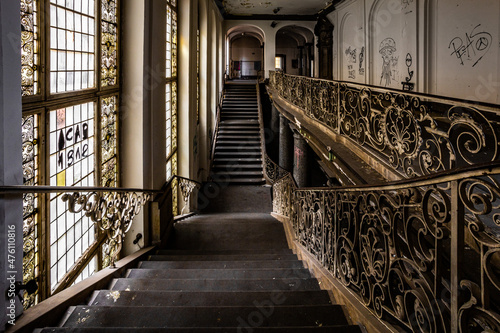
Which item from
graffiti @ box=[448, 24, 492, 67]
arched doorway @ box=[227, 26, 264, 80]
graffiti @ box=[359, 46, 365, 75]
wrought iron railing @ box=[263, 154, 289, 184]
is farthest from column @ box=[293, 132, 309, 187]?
arched doorway @ box=[227, 26, 264, 80]

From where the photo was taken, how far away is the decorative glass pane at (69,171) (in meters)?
3.65

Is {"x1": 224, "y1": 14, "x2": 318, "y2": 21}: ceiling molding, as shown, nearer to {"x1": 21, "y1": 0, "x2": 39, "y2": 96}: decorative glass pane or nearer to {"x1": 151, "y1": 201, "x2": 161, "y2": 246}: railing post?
{"x1": 151, "y1": 201, "x2": 161, "y2": 246}: railing post

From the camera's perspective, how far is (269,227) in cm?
839

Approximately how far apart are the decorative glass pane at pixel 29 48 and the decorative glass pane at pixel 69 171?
41 cm

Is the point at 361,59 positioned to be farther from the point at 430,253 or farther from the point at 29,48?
the point at 430,253

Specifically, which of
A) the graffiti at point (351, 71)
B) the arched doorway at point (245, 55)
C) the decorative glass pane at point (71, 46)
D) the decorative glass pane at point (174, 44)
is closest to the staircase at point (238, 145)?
the graffiti at point (351, 71)

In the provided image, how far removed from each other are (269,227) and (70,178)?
16.6ft

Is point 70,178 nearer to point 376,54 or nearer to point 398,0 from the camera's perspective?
point 398,0

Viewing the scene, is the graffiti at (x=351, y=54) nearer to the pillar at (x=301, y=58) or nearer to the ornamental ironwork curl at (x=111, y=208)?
the ornamental ironwork curl at (x=111, y=208)

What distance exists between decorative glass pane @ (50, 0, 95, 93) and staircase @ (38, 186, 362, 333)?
2108 mm

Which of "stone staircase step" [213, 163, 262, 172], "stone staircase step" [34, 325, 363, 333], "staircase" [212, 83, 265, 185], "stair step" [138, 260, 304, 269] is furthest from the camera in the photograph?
"stone staircase step" [213, 163, 262, 172]

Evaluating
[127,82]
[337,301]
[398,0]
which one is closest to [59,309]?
[337,301]

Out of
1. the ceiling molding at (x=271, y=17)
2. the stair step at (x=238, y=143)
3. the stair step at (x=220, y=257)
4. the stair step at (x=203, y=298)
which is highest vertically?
the ceiling molding at (x=271, y=17)

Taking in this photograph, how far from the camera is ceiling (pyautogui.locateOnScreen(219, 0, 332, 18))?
17.8 meters
